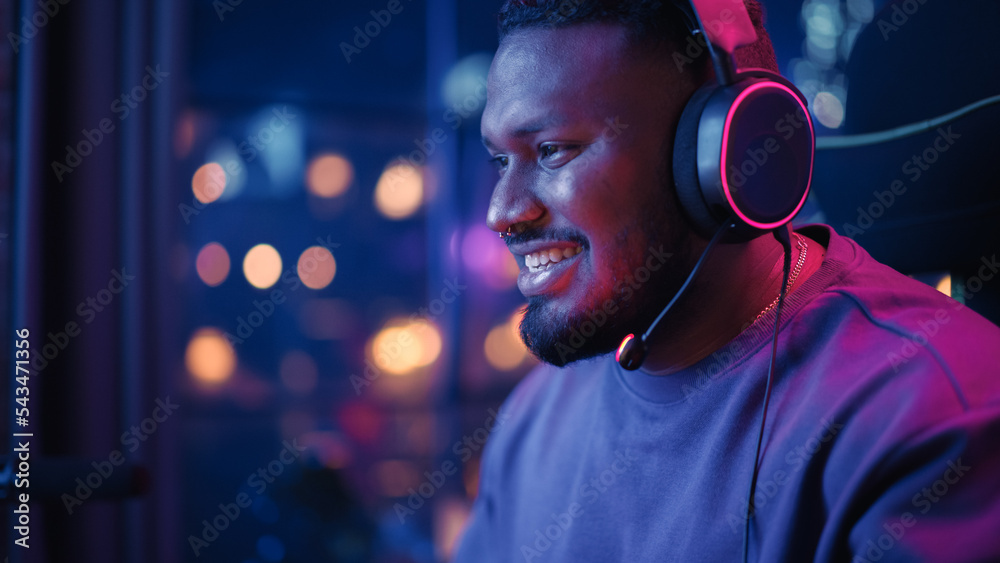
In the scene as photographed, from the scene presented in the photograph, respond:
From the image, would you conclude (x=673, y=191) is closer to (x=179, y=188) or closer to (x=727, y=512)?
(x=727, y=512)

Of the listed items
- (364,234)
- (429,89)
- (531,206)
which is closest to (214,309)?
(364,234)

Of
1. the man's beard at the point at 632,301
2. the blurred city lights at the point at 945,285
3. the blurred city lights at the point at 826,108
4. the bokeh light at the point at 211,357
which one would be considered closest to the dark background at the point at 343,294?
the bokeh light at the point at 211,357

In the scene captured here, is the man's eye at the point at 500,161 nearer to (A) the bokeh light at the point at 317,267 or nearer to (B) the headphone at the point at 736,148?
(B) the headphone at the point at 736,148

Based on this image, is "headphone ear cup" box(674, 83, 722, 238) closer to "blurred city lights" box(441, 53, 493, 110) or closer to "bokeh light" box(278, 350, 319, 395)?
→ "blurred city lights" box(441, 53, 493, 110)

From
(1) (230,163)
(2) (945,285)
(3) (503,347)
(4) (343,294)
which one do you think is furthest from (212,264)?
(2) (945,285)

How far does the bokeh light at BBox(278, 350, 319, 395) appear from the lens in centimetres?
302

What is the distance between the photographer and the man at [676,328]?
604 mm

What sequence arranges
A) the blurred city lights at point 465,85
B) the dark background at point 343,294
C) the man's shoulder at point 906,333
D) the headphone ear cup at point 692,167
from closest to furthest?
the man's shoulder at point 906,333 → the headphone ear cup at point 692,167 → the dark background at point 343,294 → the blurred city lights at point 465,85

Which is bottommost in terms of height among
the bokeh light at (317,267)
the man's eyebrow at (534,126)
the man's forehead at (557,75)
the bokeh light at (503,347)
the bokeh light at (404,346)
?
the bokeh light at (503,347)

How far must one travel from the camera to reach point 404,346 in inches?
119

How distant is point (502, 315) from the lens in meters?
3.05

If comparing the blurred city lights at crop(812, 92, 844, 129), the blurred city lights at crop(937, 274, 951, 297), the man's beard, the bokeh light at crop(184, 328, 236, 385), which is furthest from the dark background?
the man's beard

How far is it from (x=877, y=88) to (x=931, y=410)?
0.54m

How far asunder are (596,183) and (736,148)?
0.52 feet
